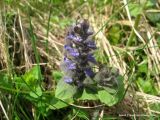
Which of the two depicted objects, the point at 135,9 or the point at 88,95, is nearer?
the point at 88,95

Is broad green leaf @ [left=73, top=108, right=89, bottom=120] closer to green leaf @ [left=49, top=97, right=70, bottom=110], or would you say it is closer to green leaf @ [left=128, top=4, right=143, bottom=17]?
green leaf @ [left=49, top=97, right=70, bottom=110]

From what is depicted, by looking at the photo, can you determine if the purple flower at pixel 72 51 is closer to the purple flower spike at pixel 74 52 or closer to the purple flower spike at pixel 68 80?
the purple flower spike at pixel 74 52

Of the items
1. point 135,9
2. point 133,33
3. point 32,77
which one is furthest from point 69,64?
point 135,9

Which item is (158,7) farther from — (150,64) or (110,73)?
(110,73)

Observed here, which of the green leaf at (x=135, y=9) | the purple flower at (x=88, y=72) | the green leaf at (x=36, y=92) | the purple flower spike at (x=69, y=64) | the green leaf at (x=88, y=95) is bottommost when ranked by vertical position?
the green leaf at (x=88, y=95)

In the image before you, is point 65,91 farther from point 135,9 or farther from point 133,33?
point 135,9

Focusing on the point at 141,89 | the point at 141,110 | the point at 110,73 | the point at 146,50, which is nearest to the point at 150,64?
the point at 146,50

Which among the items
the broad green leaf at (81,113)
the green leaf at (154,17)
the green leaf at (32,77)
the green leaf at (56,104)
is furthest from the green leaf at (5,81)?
the green leaf at (154,17)
